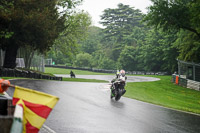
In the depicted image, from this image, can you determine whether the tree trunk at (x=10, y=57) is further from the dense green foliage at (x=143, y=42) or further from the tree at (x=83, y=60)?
the tree at (x=83, y=60)

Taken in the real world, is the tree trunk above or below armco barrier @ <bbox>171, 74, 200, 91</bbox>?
above

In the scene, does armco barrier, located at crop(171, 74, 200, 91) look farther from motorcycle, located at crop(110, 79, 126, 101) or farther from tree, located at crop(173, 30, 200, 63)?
motorcycle, located at crop(110, 79, 126, 101)

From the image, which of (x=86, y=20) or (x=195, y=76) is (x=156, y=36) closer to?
(x=86, y=20)

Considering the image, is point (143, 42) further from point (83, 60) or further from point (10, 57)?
point (10, 57)

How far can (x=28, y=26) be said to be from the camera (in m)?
28.2

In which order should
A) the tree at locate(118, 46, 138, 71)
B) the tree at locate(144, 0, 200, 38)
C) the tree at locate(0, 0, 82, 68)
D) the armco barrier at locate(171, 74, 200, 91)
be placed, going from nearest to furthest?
the tree at locate(0, 0, 82, 68)
the tree at locate(144, 0, 200, 38)
the armco barrier at locate(171, 74, 200, 91)
the tree at locate(118, 46, 138, 71)

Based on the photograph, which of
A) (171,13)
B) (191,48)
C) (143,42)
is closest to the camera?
(171,13)

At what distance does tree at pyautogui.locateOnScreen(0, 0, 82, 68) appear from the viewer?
88.7ft

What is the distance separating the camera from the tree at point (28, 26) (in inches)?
1065

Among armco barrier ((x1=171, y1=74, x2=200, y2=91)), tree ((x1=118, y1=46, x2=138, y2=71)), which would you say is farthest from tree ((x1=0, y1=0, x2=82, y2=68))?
tree ((x1=118, y1=46, x2=138, y2=71))

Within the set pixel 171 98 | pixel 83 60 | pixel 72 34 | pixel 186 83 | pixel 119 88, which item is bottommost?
pixel 171 98

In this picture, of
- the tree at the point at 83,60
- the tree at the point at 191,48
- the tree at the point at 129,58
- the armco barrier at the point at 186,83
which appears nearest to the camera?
the armco barrier at the point at 186,83

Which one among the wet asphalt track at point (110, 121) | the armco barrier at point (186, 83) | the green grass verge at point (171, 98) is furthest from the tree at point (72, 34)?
the wet asphalt track at point (110, 121)

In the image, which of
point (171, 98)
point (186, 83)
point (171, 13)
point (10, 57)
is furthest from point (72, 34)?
point (171, 98)
